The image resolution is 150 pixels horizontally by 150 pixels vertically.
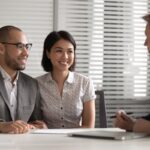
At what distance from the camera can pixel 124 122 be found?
7.09 ft

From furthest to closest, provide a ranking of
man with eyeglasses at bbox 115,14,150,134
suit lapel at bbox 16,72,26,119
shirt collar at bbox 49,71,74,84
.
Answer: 1. shirt collar at bbox 49,71,74,84
2. suit lapel at bbox 16,72,26,119
3. man with eyeglasses at bbox 115,14,150,134

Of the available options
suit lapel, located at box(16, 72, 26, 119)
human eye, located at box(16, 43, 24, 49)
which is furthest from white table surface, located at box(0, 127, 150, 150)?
human eye, located at box(16, 43, 24, 49)

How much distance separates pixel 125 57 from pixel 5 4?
1550 millimetres

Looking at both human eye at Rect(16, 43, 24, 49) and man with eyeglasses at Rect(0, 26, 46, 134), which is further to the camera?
human eye at Rect(16, 43, 24, 49)

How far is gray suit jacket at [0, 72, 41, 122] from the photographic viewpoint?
2.64m

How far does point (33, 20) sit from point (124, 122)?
7.94 feet

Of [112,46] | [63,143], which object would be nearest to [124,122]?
[63,143]

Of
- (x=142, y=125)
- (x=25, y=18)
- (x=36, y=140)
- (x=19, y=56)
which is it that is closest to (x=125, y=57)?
(x=25, y=18)

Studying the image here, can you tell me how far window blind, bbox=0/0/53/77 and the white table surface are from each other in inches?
91.8

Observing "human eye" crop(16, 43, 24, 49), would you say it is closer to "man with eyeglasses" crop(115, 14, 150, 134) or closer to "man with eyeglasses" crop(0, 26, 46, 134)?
"man with eyeglasses" crop(0, 26, 46, 134)

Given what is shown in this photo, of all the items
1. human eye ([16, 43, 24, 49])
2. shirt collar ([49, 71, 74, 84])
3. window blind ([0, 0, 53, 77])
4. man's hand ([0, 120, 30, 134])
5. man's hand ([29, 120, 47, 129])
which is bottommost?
man's hand ([29, 120, 47, 129])

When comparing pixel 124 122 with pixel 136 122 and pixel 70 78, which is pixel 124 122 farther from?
pixel 70 78

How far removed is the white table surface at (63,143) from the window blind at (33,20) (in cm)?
233

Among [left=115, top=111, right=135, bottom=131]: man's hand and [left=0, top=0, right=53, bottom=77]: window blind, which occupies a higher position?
Result: [left=0, top=0, right=53, bottom=77]: window blind
